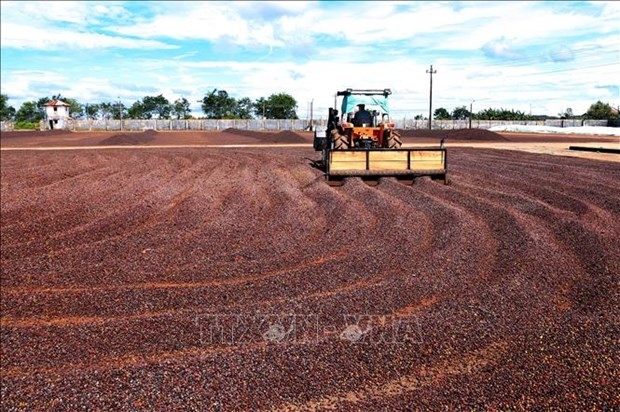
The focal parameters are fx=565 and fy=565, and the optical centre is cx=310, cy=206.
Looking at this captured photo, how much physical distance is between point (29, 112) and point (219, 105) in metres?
38.7

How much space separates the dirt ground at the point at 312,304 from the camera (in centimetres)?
402

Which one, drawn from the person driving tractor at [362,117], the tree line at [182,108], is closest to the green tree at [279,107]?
the tree line at [182,108]

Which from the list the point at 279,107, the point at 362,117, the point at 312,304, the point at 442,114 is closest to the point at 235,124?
the point at 279,107

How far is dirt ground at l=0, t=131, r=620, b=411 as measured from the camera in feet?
13.2

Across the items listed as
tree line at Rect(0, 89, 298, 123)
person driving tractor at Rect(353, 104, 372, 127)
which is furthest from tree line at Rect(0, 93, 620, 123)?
person driving tractor at Rect(353, 104, 372, 127)

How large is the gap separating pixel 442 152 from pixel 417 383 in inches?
461

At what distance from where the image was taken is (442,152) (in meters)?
15.1

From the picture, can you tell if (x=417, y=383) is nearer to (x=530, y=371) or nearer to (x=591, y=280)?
(x=530, y=371)

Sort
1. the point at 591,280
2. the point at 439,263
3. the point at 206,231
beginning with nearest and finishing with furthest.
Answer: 1. the point at 591,280
2. the point at 439,263
3. the point at 206,231

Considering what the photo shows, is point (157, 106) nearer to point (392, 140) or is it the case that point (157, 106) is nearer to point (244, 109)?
point (244, 109)

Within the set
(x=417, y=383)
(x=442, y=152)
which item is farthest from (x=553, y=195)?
(x=417, y=383)

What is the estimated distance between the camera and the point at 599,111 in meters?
103

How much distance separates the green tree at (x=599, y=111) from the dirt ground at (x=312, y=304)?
101 meters
